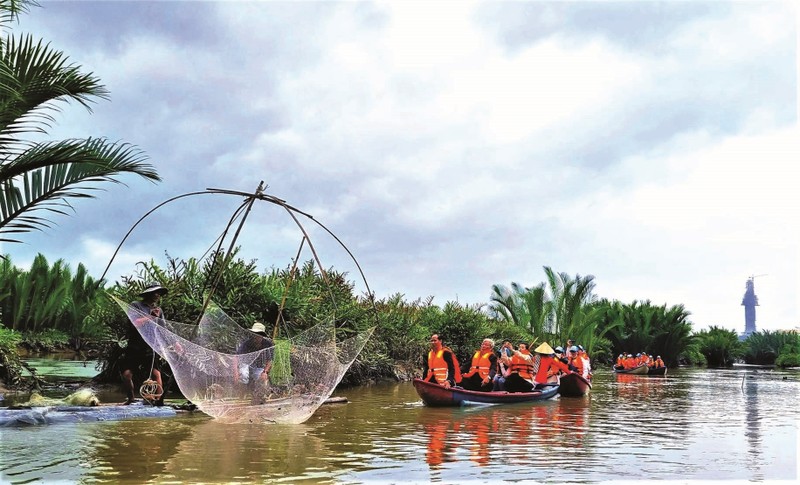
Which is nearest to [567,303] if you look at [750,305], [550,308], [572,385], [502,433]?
[550,308]

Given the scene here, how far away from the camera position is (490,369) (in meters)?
18.0

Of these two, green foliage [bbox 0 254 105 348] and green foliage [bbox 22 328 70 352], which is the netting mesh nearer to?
green foliage [bbox 0 254 105 348]

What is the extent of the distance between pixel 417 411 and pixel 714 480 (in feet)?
24.9

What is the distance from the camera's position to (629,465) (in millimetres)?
8766

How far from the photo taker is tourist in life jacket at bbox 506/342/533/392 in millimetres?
17297

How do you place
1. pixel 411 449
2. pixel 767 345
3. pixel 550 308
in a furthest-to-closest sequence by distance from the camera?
1. pixel 767 345
2. pixel 550 308
3. pixel 411 449

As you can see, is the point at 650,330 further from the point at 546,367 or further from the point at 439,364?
the point at 439,364

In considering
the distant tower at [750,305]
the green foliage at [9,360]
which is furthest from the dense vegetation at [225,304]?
the distant tower at [750,305]

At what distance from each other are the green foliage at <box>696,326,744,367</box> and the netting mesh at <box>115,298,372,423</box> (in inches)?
1933

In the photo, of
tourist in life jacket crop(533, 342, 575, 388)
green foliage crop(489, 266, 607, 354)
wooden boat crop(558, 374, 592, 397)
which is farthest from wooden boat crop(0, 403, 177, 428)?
green foliage crop(489, 266, 607, 354)

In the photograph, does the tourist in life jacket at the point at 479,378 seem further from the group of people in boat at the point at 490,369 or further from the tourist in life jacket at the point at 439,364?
the tourist in life jacket at the point at 439,364

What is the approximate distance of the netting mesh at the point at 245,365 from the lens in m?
10.6

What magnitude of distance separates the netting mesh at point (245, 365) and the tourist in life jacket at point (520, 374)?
626 centimetres

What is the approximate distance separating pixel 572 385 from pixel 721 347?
40.8 meters
